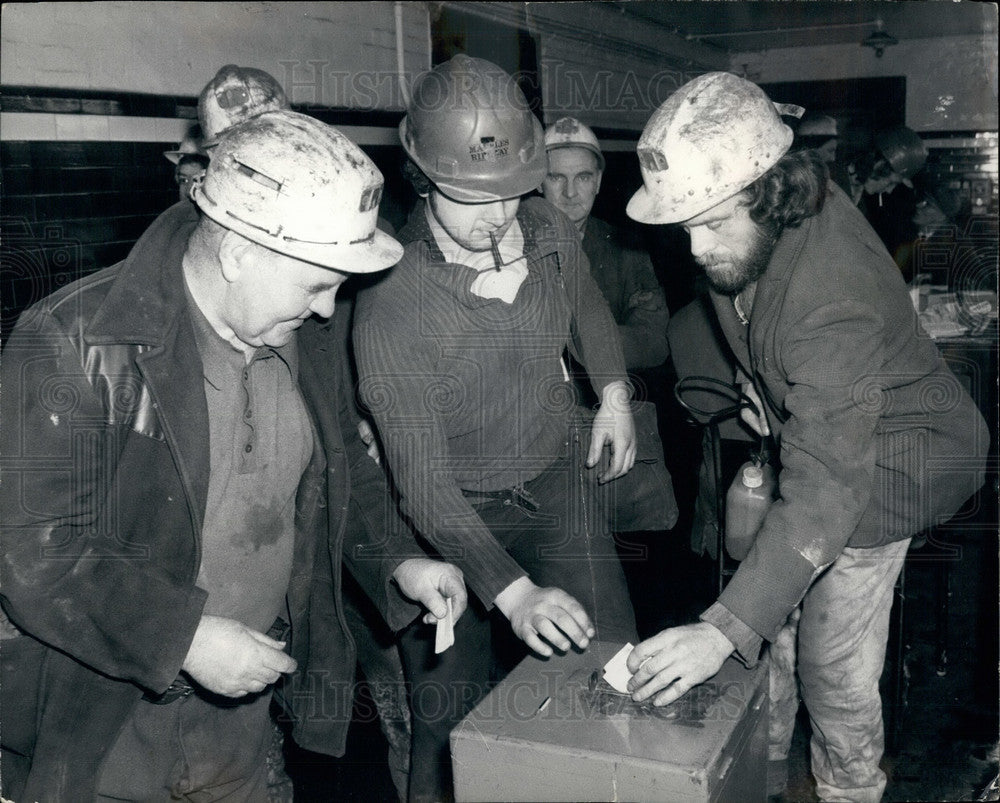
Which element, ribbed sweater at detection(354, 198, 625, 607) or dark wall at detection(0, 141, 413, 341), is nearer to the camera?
ribbed sweater at detection(354, 198, 625, 607)

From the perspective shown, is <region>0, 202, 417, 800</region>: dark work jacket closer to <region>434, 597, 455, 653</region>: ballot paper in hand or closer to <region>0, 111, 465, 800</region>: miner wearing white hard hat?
<region>0, 111, 465, 800</region>: miner wearing white hard hat

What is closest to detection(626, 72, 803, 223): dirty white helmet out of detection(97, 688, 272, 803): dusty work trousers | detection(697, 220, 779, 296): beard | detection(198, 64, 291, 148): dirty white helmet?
detection(697, 220, 779, 296): beard

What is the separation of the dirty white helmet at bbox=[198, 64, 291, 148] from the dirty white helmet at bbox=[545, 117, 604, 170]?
175 cm

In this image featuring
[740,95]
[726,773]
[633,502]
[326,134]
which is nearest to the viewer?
[726,773]

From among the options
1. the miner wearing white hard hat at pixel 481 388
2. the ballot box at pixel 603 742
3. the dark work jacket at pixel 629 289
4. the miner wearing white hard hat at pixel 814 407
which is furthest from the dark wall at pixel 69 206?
the ballot box at pixel 603 742

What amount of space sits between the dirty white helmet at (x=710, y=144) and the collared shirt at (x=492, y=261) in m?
0.60

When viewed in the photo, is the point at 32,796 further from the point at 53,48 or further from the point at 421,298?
the point at 53,48

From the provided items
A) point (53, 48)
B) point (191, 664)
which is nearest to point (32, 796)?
point (191, 664)

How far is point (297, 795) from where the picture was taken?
3787 millimetres

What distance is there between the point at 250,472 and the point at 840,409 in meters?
1.59

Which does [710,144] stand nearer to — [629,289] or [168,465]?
[168,465]

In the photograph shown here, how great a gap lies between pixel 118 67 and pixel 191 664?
10.8ft

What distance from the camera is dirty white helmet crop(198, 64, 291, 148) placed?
3682 mm

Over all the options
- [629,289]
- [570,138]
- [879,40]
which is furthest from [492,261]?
[879,40]
